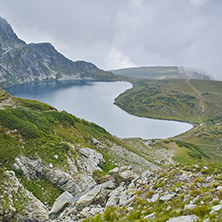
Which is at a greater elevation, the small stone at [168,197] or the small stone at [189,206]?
the small stone at [189,206]

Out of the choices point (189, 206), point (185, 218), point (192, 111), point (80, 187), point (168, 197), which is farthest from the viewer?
point (192, 111)

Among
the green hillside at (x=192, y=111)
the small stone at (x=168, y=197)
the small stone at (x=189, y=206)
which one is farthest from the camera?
the green hillside at (x=192, y=111)

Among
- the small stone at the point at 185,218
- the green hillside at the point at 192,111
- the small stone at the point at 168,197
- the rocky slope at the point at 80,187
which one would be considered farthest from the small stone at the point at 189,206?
the green hillside at the point at 192,111

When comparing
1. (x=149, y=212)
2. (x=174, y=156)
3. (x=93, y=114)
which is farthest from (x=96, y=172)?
(x=93, y=114)

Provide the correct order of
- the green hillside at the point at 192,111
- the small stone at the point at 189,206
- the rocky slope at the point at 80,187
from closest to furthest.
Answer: the small stone at the point at 189,206 → the rocky slope at the point at 80,187 → the green hillside at the point at 192,111

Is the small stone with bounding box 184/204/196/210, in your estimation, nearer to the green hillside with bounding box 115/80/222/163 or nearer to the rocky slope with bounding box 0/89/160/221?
the rocky slope with bounding box 0/89/160/221

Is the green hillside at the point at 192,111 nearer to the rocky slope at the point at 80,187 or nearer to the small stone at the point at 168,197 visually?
the rocky slope at the point at 80,187

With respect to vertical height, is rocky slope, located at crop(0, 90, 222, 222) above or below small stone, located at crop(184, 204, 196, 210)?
below

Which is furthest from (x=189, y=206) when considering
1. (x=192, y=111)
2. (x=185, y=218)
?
(x=192, y=111)

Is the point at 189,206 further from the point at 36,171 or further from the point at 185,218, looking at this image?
the point at 36,171

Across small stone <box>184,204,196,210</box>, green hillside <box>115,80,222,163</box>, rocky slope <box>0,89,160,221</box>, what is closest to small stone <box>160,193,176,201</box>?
small stone <box>184,204,196,210</box>

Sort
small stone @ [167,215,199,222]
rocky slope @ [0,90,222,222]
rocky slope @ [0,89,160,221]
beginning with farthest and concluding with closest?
rocky slope @ [0,89,160,221] → rocky slope @ [0,90,222,222] → small stone @ [167,215,199,222]

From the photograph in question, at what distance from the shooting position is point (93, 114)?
127 meters

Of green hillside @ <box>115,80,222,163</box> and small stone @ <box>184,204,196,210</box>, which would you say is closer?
small stone @ <box>184,204,196,210</box>
